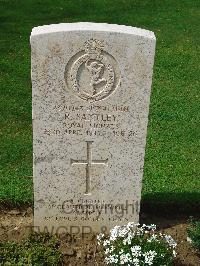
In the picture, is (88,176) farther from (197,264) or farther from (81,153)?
(197,264)

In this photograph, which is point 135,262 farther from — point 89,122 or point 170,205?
point 170,205

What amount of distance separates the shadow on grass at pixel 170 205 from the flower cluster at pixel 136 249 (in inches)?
41.3

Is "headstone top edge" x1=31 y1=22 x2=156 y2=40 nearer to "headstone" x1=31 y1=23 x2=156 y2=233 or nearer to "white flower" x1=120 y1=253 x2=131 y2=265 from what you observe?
"headstone" x1=31 y1=23 x2=156 y2=233

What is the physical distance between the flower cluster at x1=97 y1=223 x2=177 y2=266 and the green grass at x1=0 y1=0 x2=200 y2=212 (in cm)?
121

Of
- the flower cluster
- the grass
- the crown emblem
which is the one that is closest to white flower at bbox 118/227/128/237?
the flower cluster

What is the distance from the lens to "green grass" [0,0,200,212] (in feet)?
23.2

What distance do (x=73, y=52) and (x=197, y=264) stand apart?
2.60 meters

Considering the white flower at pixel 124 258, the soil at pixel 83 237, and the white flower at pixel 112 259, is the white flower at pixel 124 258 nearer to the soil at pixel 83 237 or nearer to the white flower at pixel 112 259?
the white flower at pixel 112 259

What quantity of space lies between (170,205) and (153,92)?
3.57 m

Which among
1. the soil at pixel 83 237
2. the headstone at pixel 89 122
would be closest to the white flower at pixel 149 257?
the soil at pixel 83 237

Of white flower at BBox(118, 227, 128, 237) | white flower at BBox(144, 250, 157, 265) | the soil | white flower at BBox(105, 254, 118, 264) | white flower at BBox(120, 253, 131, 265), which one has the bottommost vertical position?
the soil

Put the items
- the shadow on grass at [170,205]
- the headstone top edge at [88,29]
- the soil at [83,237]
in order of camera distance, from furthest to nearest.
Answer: the shadow on grass at [170,205] < the soil at [83,237] < the headstone top edge at [88,29]

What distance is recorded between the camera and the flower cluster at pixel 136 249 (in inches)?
205

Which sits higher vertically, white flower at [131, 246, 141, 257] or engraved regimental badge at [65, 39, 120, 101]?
engraved regimental badge at [65, 39, 120, 101]
